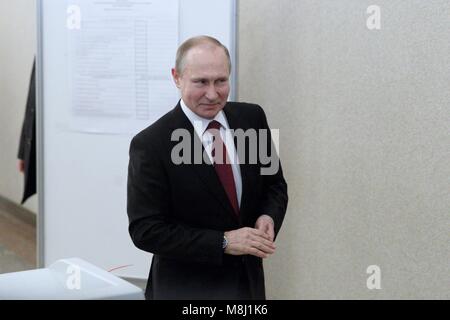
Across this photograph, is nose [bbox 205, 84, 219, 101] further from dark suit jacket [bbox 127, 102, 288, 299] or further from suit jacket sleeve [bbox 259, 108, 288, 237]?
suit jacket sleeve [bbox 259, 108, 288, 237]

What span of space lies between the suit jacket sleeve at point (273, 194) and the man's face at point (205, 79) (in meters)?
0.21

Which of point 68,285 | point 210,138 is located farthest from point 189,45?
Answer: point 68,285

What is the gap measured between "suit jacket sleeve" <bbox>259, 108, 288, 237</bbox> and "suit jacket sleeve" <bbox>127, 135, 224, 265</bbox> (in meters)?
0.21

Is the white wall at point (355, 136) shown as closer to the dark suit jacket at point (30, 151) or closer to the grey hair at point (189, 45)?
the grey hair at point (189, 45)

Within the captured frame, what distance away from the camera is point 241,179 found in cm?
182

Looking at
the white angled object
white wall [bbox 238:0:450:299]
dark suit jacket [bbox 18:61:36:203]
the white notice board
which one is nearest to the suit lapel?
the white angled object

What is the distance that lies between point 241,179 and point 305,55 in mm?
1041

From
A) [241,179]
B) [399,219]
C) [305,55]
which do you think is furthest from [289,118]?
[241,179]

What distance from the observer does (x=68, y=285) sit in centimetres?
114

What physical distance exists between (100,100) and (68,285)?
1.69 m

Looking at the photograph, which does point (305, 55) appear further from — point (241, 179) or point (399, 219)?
point (241, 179)

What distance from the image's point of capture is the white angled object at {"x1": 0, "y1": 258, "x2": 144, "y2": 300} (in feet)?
3.52

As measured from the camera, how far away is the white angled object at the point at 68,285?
42.3 inches

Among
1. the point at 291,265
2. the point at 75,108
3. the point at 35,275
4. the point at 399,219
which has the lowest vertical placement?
the point at 291,265
